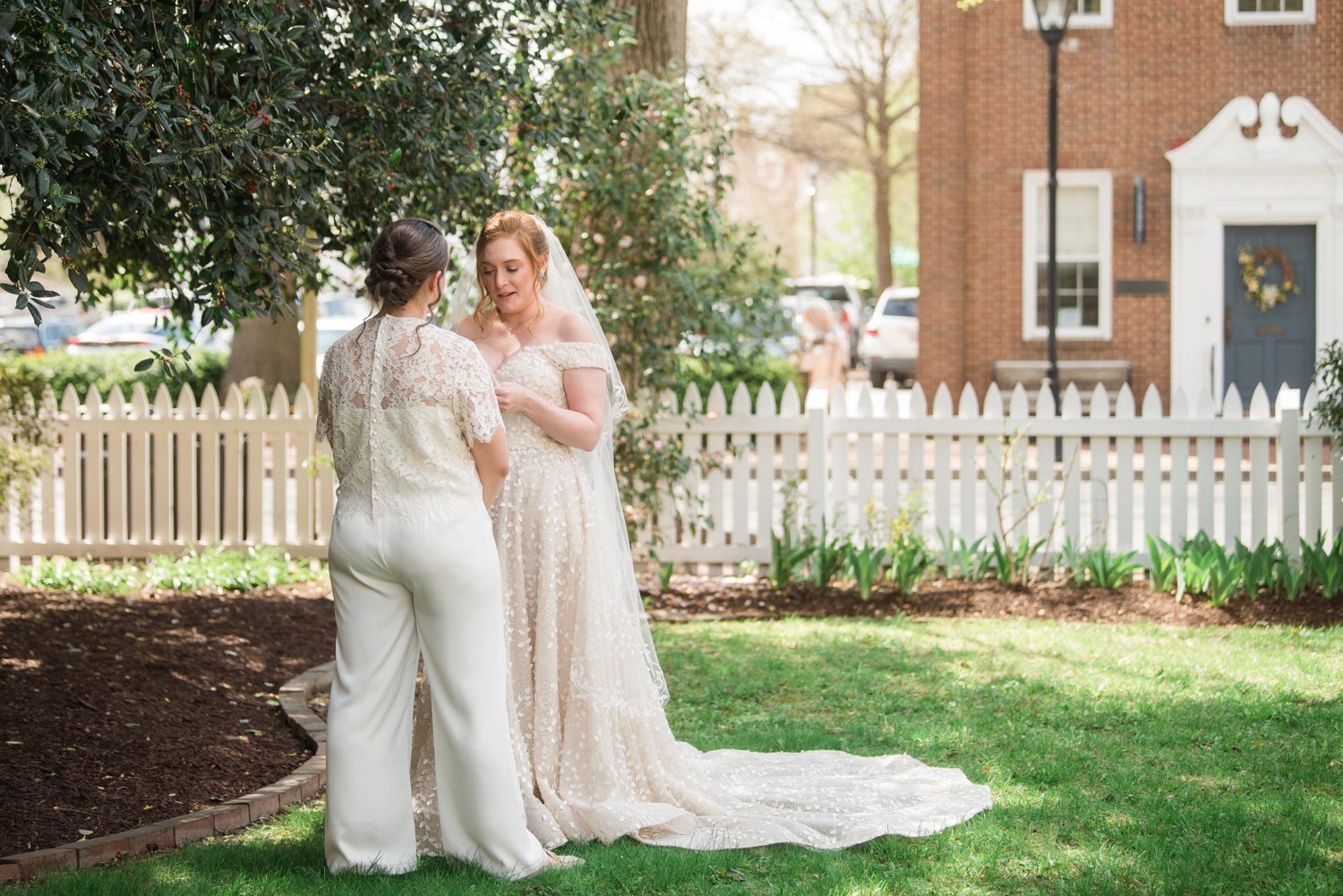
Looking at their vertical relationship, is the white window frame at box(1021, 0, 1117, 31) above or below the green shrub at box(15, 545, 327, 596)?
above

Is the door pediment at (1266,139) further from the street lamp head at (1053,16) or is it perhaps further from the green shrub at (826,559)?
the green shrub at (826,559)

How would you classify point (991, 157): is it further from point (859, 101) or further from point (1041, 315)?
point (859, 101)

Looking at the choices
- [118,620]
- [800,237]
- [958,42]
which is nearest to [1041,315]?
[958,42]

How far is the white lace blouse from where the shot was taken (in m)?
3.38

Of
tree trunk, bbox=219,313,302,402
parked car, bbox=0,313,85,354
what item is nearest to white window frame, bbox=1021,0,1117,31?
tree trunk, bbox=219,313,302,402

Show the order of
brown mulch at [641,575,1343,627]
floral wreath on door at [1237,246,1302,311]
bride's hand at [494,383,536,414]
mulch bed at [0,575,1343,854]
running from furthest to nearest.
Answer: floral wreath on door at [1237,246,1302,311]
brown mulch at [641,575,1343,627]
mulch bed at [0,575,1343,854]
bride's hand at [494,383,536,414]

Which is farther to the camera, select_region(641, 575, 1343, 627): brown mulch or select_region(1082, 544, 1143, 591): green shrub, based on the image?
select_region(1082, 544, 1143, 591): green shrub

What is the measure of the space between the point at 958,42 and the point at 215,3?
567 inches

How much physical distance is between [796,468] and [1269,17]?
11.9 m

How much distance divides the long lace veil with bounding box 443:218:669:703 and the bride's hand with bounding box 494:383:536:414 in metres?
0.33

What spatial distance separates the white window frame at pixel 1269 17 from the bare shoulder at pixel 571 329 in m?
15.0

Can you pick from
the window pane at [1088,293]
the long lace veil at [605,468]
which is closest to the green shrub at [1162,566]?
the long lace veil at [605,468]

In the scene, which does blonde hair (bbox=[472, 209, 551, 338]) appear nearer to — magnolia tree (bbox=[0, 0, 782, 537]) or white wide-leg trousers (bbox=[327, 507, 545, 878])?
magnolia tree (bbox=[0, 0, 782, 537])

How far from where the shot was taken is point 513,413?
407 centimetres
